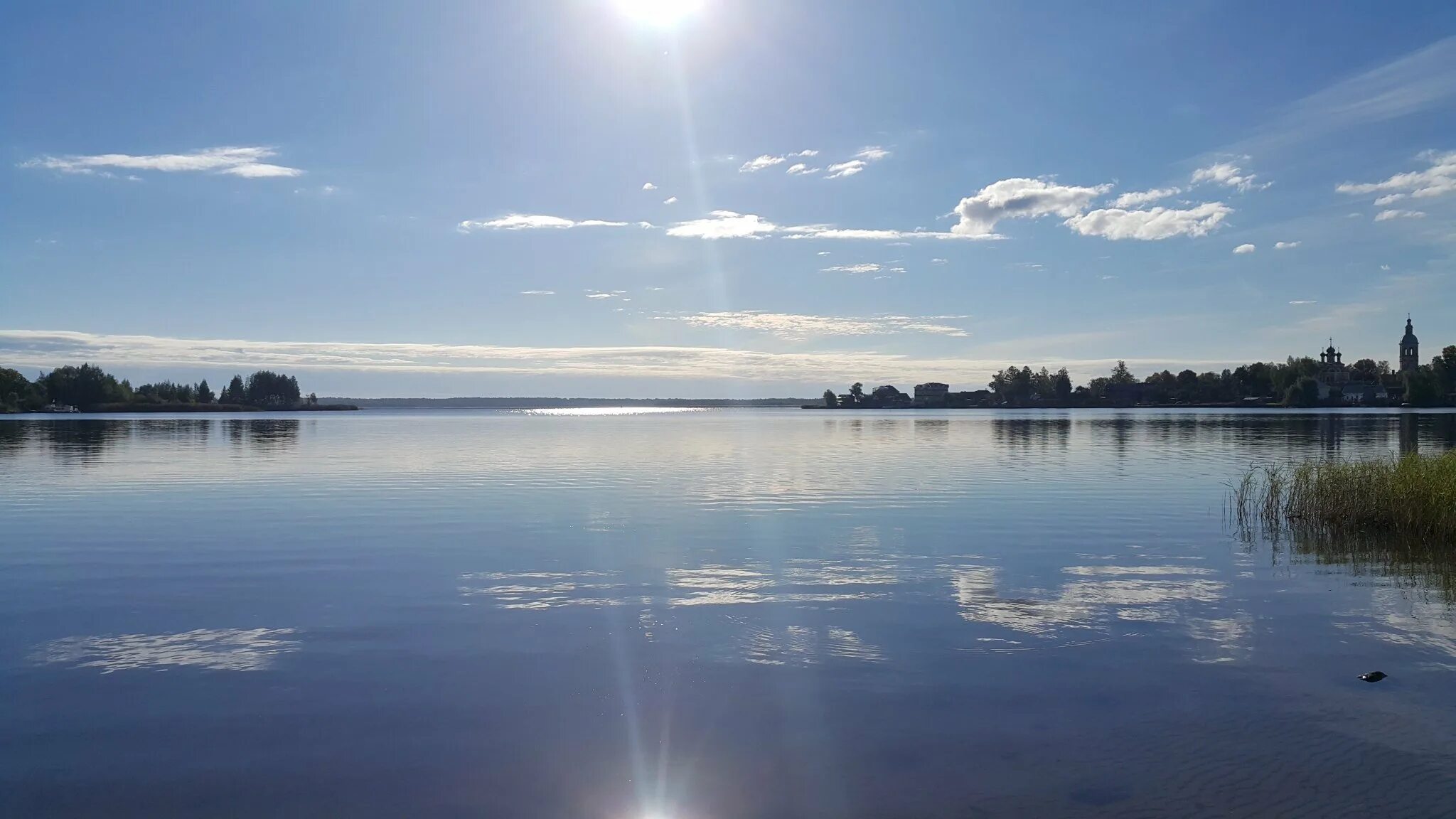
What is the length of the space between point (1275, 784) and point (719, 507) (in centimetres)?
2382

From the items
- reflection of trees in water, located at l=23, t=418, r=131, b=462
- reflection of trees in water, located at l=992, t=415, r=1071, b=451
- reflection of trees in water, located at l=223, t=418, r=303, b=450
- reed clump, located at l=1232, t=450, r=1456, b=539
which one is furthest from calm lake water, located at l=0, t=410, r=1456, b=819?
reflection of trees in water, located at l=223, t=418, r=303, b=450

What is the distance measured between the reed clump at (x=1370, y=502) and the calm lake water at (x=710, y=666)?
6.05 ft

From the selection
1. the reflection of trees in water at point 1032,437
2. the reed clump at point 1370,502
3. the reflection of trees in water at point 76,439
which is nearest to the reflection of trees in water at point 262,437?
the reflection of trees in water at point 76,439

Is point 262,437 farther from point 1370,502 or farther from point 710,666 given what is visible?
point 1370,502

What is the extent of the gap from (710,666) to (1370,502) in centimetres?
2294

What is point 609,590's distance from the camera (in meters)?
19.4

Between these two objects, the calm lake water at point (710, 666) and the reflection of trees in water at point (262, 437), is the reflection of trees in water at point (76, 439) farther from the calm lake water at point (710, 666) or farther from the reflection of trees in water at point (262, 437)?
the calm lake water at point (710, 666)

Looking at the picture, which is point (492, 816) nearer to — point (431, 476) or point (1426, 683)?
point (1426, 683)

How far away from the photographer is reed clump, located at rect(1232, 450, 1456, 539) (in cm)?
2598

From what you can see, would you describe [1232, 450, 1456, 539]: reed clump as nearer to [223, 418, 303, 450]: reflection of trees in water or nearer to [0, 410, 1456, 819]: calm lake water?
[0, 410, 1456, 819]: calm lake water

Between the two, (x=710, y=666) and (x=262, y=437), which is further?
(x=262, y=437)

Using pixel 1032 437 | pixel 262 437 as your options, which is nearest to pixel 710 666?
pixel 1032 437

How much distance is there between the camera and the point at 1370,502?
27.5 m

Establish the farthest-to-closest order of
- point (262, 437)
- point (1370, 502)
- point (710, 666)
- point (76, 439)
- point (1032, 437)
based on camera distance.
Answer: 1. point (1032, 437)
2. point (262, 437)
3. point (76, 439)
4. point (1370, 502)
5. point (710, 666)
